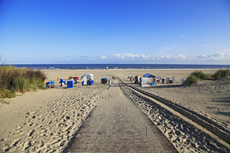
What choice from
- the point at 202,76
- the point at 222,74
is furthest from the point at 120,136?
the point at 222,74

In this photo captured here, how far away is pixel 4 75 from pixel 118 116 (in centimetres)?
736

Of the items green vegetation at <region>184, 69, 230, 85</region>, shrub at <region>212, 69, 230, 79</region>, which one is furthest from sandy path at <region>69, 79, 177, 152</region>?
shrub at <region>212, 69, 230, 79</region>

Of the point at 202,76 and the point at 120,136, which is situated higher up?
the point at 202,76

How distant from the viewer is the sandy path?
2.91 metres

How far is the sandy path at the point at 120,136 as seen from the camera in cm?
291

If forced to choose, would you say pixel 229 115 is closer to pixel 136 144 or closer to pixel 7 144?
pixel 136 144

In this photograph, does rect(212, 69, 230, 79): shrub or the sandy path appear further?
rect(212, 69, 230, 79): shrub

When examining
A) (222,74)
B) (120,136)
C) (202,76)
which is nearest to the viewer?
(120,136)

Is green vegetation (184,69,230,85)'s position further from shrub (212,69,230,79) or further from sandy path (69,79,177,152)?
sandy path (69,79,177,152)

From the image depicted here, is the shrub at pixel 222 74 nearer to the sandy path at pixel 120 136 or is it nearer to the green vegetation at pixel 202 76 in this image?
the green vegetation at pixel 202 76

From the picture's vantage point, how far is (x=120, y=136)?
3.40 meters

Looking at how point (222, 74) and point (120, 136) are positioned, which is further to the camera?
point (222, 74)

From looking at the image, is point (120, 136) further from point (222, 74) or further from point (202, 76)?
point (222, 74)

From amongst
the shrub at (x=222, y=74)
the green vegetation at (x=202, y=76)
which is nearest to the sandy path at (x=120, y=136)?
the green vegetation at (x=202, y=76)
